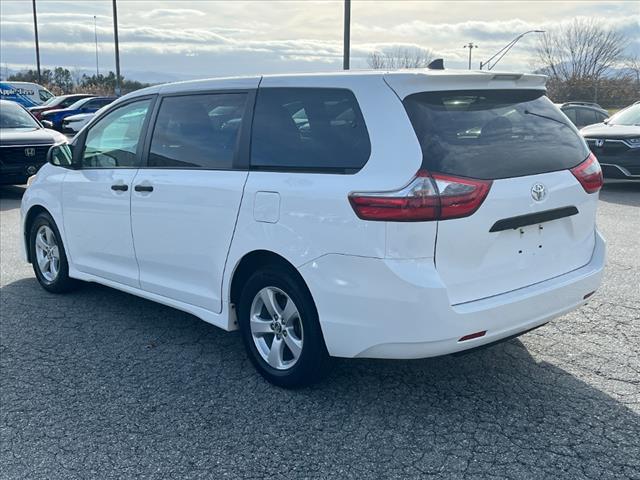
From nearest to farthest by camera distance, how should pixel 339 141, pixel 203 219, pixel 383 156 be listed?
pixel 383 156
pixel 339 141
pixel 203 219

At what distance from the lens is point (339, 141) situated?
3.73m

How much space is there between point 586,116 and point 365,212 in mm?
16826

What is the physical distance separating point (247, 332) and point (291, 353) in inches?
12.9

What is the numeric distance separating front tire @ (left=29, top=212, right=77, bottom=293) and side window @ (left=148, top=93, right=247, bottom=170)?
1.73 meters

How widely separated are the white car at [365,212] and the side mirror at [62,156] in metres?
1.14

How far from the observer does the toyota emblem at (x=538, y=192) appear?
3643mm

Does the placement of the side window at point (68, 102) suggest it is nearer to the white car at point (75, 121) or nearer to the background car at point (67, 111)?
the background car at point (67, 111)

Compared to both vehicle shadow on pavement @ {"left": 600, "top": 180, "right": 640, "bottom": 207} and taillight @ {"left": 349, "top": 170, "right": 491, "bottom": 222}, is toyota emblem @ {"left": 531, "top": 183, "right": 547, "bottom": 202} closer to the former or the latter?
taillight @ {"left": 349, "top": 170, "right": 491, "bottom": 222}

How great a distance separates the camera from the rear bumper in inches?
133

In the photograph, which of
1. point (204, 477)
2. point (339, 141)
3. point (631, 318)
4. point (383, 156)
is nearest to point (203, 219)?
point (339, 141)

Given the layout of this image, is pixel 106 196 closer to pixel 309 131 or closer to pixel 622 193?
pixel 309 131

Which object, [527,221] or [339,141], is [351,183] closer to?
[339,141]

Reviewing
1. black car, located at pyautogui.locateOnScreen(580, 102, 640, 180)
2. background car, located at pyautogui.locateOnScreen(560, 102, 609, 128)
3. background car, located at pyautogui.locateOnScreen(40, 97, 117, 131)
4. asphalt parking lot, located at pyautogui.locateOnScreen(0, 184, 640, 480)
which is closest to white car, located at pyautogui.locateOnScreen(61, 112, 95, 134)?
background car, located at pyautogui.locateOnScreen(40, 97, 117, 131)

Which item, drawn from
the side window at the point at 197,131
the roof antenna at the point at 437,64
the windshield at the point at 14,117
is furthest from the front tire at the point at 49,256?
the windshield at the point at 14,117
